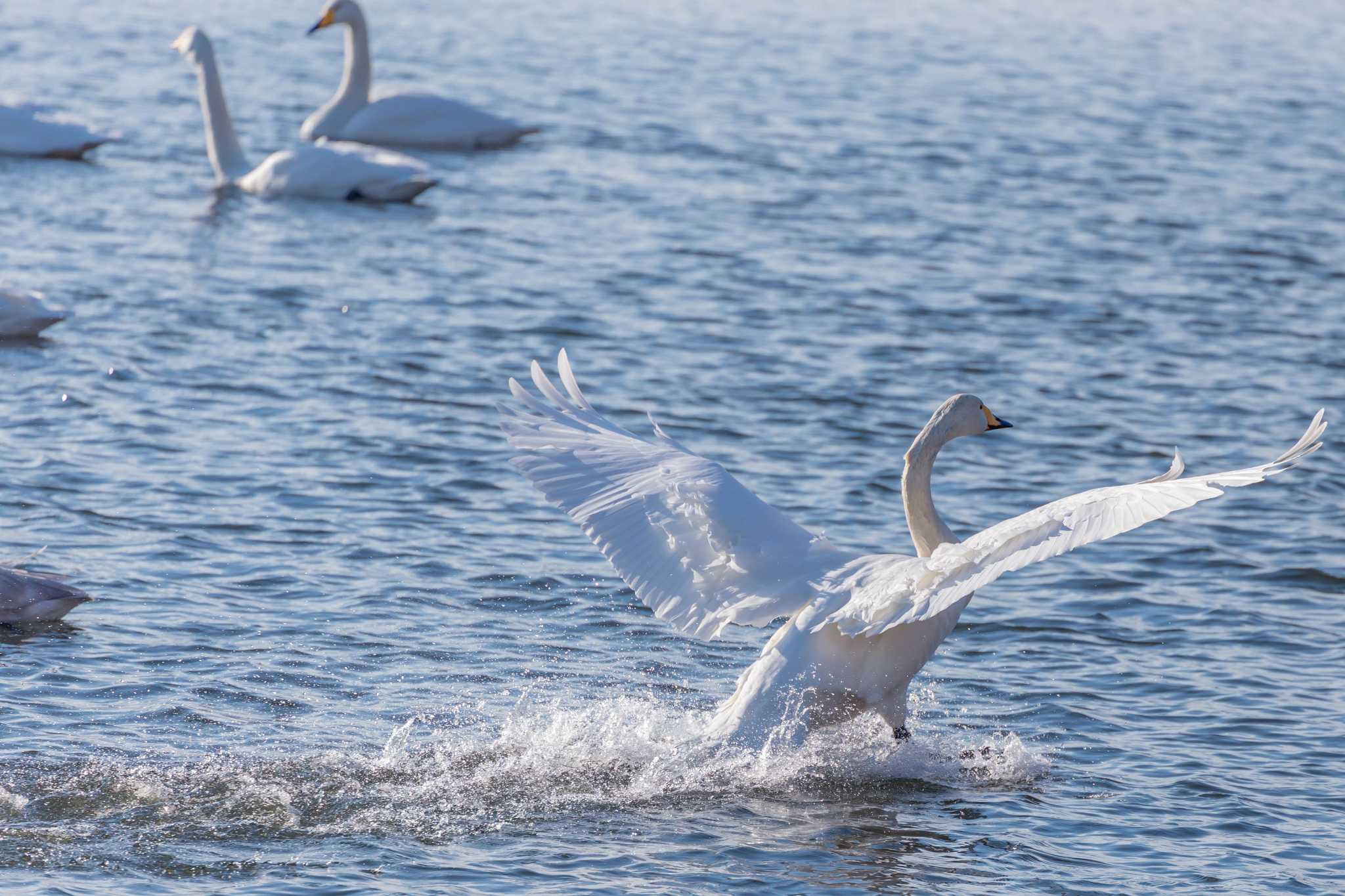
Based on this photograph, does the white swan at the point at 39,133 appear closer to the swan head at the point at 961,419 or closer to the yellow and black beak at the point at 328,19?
the yellow and black beak at the point at 328,19

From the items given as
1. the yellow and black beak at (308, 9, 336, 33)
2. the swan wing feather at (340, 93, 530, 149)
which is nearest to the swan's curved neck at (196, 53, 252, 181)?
the swan wing feather at (340, 93, 530, 149)

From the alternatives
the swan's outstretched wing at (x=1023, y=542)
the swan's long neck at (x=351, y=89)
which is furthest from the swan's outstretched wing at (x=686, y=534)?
the swan's long neck at (x=351, y=89)

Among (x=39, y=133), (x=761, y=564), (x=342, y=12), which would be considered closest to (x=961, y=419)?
(x=761, y=564)

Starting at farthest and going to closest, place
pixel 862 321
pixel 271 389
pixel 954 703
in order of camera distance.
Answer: pixel 862 321
pixel 271 389
pixel 954 703

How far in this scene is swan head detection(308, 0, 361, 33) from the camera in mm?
20344

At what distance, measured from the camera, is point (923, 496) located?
7746mm

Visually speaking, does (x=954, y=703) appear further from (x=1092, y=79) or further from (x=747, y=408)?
(x=1092, y=79)

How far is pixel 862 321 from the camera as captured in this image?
46.9ft

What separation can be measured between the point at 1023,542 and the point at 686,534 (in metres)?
1.49

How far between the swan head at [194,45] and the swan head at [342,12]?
2.45 meters

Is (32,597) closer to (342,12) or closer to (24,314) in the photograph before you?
(24,314)

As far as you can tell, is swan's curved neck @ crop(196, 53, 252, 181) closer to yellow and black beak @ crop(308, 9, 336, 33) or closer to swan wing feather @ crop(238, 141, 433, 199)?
swan wing feather @ crop(238, 141, 433, 199)

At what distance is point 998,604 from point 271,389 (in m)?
4.68

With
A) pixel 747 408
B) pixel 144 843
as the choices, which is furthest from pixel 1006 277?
pixel 144 843
